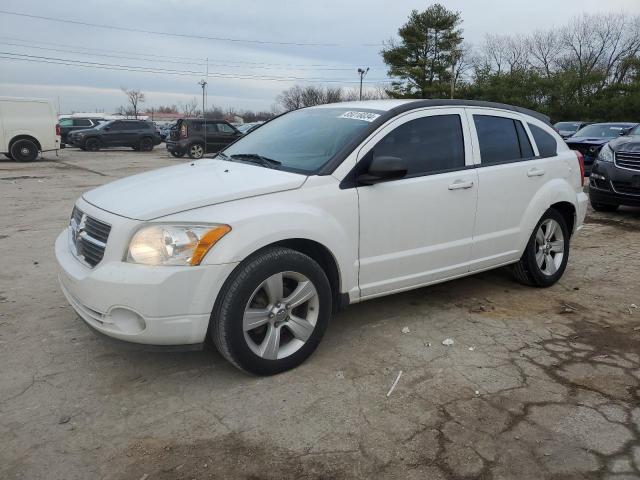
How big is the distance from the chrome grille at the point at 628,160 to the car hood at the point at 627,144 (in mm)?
72

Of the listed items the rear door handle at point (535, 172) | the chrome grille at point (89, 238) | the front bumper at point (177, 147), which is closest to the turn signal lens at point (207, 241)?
the chrome grille at point (89, 238)

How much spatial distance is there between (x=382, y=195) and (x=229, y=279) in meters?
1.21

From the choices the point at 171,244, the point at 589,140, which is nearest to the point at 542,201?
the point at 171,244

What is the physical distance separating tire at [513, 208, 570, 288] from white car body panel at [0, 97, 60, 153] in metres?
18.7

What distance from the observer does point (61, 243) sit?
371 centimetres

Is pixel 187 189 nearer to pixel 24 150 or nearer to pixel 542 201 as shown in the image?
pixel 542 201

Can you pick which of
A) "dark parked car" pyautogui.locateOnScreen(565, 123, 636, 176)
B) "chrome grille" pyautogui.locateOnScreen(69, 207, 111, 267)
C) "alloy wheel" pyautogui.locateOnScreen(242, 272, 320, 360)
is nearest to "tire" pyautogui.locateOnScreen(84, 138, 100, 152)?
"dark parked car" pyautogui.locateOnScreen(565, 123, 636, 176)

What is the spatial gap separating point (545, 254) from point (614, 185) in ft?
14.4

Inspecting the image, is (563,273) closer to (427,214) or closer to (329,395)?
(427,214)

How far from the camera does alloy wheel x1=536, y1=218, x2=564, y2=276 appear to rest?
192 inches

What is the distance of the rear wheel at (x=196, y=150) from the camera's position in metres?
21.7

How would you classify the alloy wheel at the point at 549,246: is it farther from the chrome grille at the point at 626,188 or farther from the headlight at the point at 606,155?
the headlight at the point at 606,155

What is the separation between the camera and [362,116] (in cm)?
388

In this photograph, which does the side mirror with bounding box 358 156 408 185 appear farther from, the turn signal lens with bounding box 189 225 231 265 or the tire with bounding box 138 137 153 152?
the tire with bounding box 138 137 153 152
